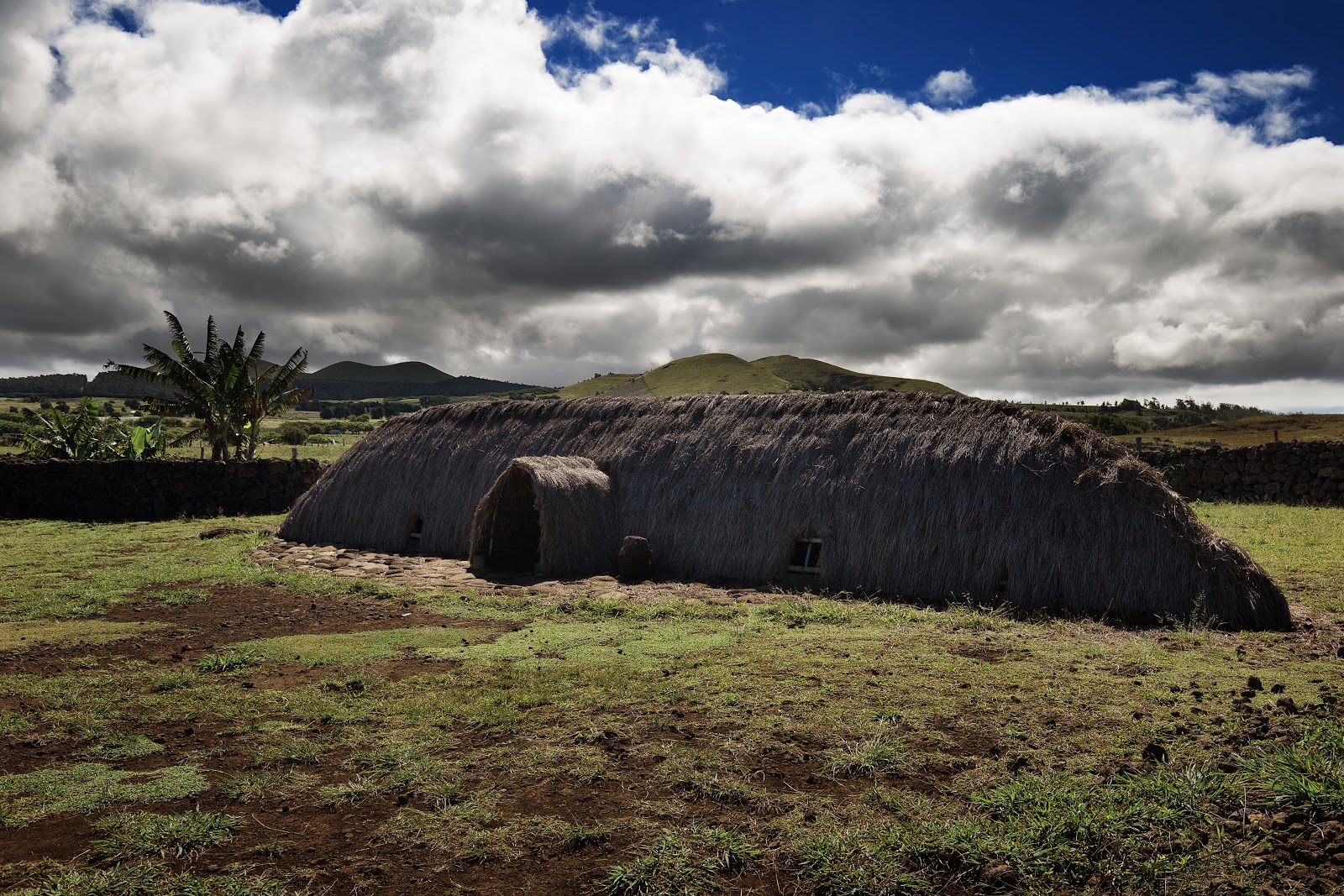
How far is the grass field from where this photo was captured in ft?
12.5

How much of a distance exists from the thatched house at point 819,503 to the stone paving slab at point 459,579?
1.83 feet

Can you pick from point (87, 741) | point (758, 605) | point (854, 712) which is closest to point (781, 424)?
point (758, 605)

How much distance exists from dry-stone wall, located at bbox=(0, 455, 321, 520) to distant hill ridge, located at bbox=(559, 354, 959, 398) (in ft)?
256

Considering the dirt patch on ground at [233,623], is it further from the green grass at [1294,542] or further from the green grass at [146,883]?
the green grass at [1294,542]

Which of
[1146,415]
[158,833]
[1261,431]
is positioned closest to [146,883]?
[158,833]

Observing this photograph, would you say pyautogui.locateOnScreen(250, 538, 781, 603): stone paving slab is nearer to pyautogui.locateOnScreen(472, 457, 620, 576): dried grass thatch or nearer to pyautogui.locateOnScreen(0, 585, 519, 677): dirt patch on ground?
pyautogui.locateOnScreen(472, 457, 620, 576): dried grass thatch

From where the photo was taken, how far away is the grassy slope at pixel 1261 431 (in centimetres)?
3300

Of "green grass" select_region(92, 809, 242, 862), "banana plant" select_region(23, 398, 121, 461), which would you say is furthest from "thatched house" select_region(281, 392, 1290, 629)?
"banana plant" select_region(23, 398, 121, 461)

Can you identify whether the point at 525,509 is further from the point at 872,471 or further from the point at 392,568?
the point at 872,471

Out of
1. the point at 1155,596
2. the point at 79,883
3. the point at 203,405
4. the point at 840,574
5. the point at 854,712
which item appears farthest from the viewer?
the point at 203,405

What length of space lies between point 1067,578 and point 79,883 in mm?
10090

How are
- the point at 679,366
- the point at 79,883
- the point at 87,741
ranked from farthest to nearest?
the point at 679,366, the point at 87,741, the point at 79,883

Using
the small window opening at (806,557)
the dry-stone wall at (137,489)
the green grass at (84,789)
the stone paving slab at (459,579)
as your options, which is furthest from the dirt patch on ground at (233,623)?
the dry-stone wall at (137,489)

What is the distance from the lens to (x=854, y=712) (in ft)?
19.3
